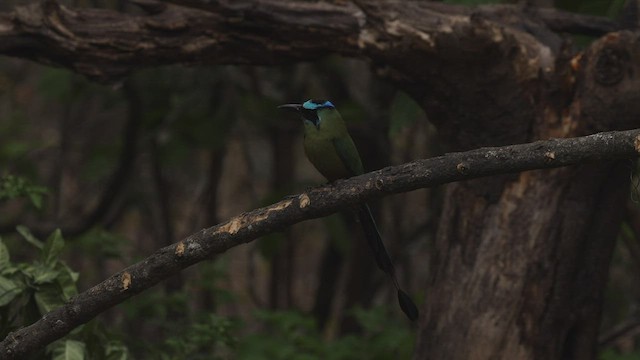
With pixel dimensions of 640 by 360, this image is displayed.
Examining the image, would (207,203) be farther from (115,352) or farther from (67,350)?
(67,350)

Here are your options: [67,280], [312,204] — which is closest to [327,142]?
[312,204]

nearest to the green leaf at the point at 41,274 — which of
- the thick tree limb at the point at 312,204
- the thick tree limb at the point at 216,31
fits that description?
the thick tree limb at the point at 312,204

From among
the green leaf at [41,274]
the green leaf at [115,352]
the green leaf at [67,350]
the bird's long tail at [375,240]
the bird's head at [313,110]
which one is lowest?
the green leaf at [115,352]

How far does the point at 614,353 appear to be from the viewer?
237 inches

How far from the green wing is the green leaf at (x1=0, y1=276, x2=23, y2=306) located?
1304 mm

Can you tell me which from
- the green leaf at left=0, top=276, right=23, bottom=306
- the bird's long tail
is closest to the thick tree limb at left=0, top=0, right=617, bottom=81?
the bird's long tail

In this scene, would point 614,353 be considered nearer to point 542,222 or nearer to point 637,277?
point 542,222

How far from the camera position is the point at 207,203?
27.3 ft

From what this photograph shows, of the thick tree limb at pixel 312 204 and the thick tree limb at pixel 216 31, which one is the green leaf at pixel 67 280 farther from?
the thick tree limb at pixel 216 31

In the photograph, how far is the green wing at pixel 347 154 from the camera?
4613mm

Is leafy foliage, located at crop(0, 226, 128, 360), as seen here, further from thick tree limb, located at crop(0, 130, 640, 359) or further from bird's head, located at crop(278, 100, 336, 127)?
bird's head, located at crop(278, 100, 336, 127)

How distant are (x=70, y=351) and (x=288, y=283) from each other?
13.4 ft

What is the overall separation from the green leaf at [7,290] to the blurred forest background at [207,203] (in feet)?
0.04

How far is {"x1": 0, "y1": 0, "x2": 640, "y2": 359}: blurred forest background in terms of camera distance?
557 centimetres
